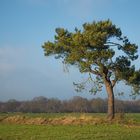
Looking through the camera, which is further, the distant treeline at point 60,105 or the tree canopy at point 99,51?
the distant treeline at point 60,105

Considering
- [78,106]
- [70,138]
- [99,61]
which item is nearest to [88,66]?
[99,61]

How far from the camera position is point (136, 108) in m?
104

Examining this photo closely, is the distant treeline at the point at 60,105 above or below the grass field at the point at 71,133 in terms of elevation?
above

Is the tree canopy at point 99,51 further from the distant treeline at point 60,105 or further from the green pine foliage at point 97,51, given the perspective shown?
the distant treeline at point 60,105

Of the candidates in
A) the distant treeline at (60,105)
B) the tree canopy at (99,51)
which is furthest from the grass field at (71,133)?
the distant treeline at (60,105)

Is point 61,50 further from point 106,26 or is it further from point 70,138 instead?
point 70,138

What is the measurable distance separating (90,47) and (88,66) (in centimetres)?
199

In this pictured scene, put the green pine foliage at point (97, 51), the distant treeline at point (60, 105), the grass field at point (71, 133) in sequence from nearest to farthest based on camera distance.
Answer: the grass field at point (71, 133), the green pine foliage at point (97, 51), the distant treeline at point (60, 105)

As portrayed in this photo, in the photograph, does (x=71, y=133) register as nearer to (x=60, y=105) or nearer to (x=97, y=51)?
(x=97, y=51)

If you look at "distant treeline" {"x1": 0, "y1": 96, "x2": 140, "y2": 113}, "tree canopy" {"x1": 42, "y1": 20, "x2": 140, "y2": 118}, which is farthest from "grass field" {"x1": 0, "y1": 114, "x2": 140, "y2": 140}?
"distant treeline" {"x1": 0, "y1": 96, "x2": 140, "y2": 113}

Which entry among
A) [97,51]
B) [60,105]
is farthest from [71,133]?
[60,105]

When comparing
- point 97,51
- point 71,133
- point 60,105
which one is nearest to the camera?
point 71,133

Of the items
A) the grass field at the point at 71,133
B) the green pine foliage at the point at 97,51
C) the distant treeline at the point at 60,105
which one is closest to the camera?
the grass field at the point at 71,133

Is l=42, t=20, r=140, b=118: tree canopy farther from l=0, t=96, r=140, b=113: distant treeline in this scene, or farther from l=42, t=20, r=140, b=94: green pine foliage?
l=0, t=96, r=140, b=113: distant treeline
